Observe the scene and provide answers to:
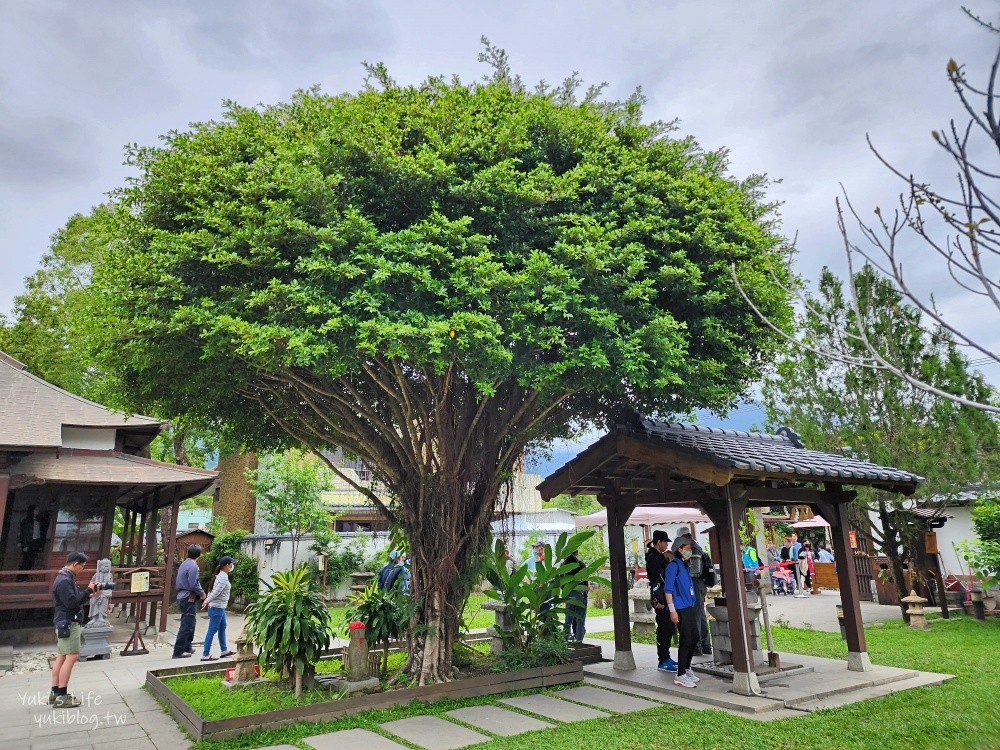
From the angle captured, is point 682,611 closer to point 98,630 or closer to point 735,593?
point 735,593

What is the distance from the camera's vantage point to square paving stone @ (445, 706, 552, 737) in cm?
610

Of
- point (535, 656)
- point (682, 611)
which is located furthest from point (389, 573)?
point (682, 611)

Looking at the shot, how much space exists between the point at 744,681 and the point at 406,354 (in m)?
5.28

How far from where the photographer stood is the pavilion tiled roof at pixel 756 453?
273 inches

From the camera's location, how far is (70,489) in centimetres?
1451

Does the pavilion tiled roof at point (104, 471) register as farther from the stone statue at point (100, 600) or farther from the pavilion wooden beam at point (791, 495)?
the pavilion wooden beam at point (791, 495)

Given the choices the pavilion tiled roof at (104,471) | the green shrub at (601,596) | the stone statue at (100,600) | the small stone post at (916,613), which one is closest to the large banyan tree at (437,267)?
the stone statue at (100,600)

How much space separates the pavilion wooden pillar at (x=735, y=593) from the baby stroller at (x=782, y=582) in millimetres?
13729

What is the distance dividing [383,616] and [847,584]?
5.99 m

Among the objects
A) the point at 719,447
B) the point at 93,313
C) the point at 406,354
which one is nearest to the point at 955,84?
the point at 406,354

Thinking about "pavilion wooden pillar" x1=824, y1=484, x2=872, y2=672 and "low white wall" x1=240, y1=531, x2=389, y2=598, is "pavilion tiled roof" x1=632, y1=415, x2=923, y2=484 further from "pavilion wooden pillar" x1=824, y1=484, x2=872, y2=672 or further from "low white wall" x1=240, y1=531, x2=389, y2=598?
"low white wall" x1=240, y1=531, x2=389, y2=598

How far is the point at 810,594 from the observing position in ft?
61.9

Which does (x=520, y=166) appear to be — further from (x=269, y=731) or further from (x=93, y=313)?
(x=269, y=731)

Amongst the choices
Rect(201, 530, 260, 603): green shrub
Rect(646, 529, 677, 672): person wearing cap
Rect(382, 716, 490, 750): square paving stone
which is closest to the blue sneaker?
Rect(646, 529, 677, 672): person wearing cap
